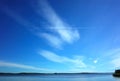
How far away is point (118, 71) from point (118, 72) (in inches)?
68.3

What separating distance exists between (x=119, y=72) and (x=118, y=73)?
1102 mm

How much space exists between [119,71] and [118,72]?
4.46ft

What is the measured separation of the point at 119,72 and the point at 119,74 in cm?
290

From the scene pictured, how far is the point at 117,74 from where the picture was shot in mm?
103062

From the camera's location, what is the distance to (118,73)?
339 ft

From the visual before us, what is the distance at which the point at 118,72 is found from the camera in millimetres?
104625

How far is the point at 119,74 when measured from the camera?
101 meters

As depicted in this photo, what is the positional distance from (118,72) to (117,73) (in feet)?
3.10

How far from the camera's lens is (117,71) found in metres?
107

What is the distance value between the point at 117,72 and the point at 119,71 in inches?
53.7

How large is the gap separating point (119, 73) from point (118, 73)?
989 millimetres

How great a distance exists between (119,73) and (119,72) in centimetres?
167

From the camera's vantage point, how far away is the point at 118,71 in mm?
106250

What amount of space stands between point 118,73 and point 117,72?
214cm
